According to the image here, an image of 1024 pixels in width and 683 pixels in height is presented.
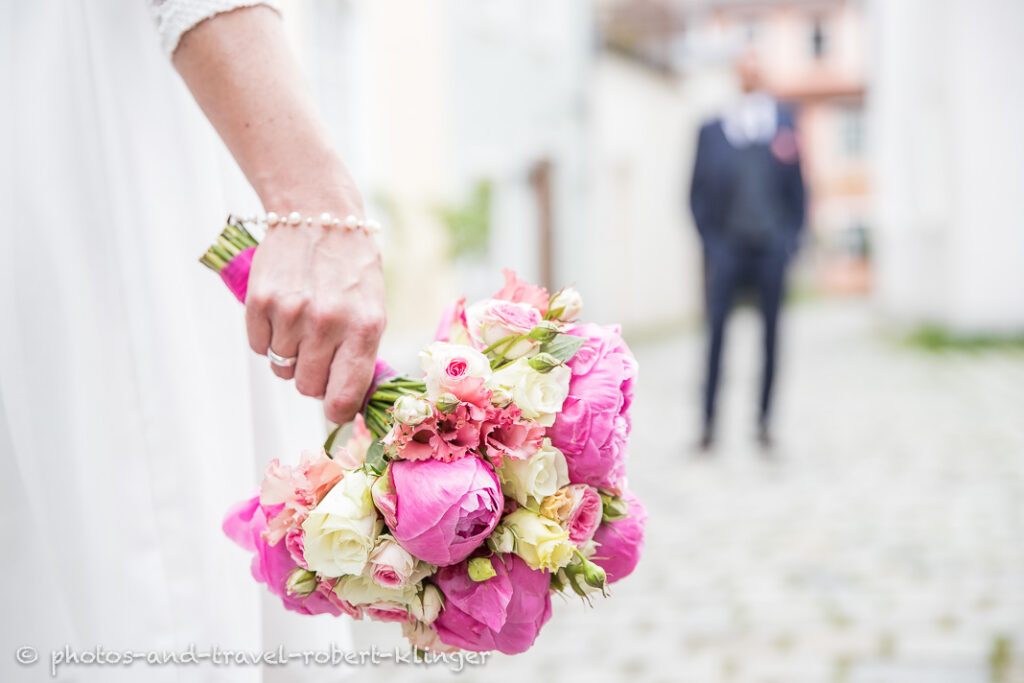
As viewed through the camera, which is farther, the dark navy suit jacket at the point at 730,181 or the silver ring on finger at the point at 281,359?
the dark navy suit jacket at the point at 730,181

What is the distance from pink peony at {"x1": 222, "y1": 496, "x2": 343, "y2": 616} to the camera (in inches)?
43.1

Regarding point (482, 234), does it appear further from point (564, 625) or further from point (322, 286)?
point (322, 286)

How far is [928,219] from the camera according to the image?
14188 millimetres

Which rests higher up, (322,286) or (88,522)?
(322,286)

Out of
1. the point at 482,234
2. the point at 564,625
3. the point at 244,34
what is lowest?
the point at 564,625

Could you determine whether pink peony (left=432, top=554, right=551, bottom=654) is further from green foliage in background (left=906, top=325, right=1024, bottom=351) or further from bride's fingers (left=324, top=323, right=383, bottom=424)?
green foliage in background (left=906, top=325, right=1024, bottom=351)

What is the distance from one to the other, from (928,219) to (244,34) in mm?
14472

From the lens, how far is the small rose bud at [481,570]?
1.04 m

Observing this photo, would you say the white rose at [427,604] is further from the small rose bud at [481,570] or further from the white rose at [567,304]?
the white rose at [567,304]

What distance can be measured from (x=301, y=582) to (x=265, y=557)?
5 centimetres

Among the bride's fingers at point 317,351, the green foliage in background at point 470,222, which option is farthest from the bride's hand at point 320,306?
the green foliage in background at point 470,222

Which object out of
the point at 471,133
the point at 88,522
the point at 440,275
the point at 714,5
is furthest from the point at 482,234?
the point at 714,5

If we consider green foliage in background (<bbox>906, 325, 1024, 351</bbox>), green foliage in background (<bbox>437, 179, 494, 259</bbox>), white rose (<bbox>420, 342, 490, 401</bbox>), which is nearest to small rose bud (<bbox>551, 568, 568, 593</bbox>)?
white rose (<bbox>420, 342, 490, 401</bbox>)

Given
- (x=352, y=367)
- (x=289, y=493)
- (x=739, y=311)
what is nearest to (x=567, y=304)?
(x=352, y=367)
